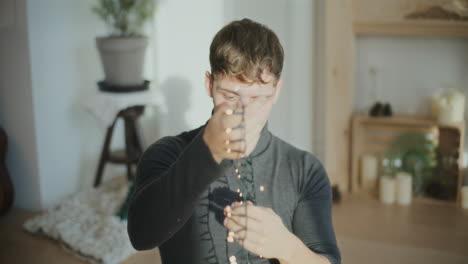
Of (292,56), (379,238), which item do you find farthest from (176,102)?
(379,238)

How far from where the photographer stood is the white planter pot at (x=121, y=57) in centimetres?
256

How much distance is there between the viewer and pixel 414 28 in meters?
2.65

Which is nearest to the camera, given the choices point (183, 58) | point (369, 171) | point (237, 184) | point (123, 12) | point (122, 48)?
point (237, 184)

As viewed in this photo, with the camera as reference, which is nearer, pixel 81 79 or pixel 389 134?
pixel 81 79

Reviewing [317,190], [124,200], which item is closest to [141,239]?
[317,190]

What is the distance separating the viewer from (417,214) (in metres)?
2.61

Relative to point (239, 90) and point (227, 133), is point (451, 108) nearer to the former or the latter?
point (239, 90)

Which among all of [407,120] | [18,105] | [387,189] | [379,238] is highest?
[18,105]

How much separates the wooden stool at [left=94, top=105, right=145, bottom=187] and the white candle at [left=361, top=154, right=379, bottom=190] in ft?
3.94

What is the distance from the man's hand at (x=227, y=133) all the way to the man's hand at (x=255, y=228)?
0.12 meters

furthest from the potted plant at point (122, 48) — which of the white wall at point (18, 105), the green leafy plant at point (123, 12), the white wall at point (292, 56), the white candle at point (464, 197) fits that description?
the white candle at point (464, 197)

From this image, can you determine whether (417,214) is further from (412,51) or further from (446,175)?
(412,51)

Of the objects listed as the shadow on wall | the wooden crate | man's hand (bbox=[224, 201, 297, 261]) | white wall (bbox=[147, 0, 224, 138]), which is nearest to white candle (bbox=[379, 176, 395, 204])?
the wooden crate

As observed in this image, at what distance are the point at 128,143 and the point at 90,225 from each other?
1.55 ft
